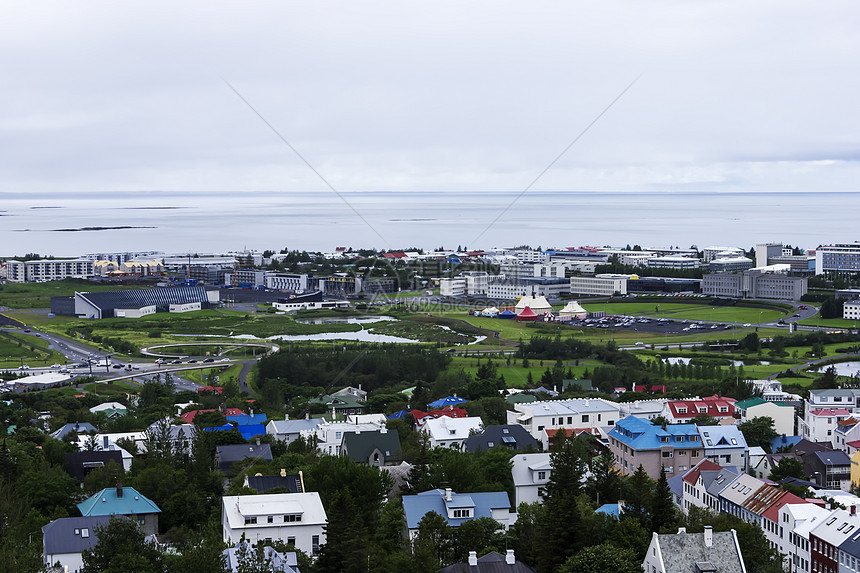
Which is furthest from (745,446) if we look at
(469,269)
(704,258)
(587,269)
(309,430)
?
(704,258)

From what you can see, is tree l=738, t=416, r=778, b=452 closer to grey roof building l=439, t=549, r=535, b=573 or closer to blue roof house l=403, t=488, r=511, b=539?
blue roof house l=403, t=488, r=511, b=539

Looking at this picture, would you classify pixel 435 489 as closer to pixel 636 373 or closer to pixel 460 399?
pixel 460 399

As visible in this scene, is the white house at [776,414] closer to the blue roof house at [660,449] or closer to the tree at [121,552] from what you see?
the blue roof house at [660,449]

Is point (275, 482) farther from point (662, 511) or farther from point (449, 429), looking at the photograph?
point (449, 429)

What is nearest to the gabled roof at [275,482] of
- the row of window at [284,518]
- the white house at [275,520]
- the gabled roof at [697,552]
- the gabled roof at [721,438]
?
the white house at [275,520]

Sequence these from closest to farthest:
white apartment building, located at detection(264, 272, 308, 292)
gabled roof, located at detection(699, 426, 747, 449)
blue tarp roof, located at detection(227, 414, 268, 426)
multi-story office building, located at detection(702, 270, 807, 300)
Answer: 1. gabled roof, located at detection(699, 426, 747, 449)
2. blue tarp roof, located at detection(227, 414, 268, 426)
3. multi-story office building, located at detection(702, 270, 807, 300)
4. white apartment building, located at detection(264, 272, 308, 292)

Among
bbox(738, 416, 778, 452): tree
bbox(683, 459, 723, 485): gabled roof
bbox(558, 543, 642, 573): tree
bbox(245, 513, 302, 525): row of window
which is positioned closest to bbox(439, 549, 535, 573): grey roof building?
bbox(558, 543, 642, 573): tree

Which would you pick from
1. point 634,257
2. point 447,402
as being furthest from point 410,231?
point 447,402
